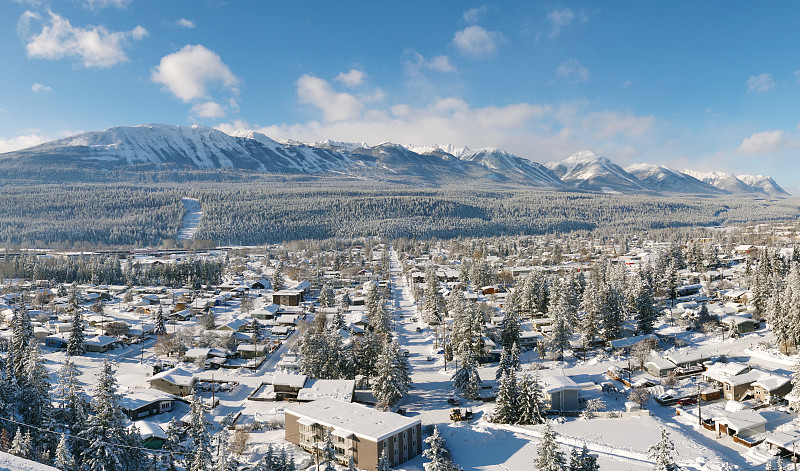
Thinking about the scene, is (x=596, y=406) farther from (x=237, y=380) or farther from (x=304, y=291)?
(x=304, y=291)

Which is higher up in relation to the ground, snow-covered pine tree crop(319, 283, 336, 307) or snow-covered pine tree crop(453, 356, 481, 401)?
snow-covered pine tree crop(319, 283, 336, 307)

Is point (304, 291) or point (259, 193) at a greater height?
point (259, 193)

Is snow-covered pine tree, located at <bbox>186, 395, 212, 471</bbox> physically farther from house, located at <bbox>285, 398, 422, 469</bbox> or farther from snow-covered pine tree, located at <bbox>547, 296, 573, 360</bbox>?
snow-covered pine tree, located at <bbox>547, 296, 573, 360</bbox>

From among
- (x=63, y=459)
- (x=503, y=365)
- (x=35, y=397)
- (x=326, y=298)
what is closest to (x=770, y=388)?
(x=503, y=365)

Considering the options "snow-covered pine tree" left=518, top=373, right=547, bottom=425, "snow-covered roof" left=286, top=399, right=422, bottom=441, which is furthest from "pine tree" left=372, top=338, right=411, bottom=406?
"snow-covered pine tree" left=518, top=373, right=547, bottom=425

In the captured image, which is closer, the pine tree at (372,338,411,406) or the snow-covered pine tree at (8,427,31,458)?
the snow-covered pine tree at (8,427,31,458)

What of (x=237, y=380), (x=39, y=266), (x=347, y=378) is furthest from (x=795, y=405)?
(x=39, y=266)

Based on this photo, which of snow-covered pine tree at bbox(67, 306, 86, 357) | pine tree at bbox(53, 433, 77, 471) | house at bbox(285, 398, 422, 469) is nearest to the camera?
pine tree at bbox(53, 433, 77, 471)
